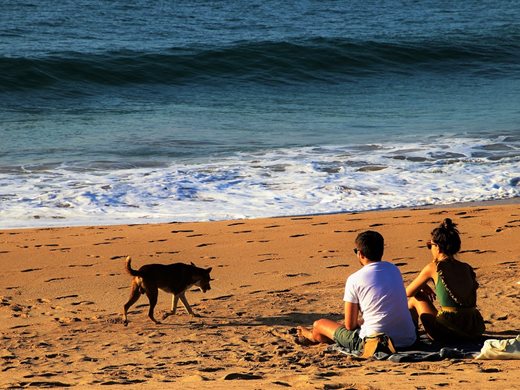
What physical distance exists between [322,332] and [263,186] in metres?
7.14

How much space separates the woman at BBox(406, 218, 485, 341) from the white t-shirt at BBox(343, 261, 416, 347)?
27 cm

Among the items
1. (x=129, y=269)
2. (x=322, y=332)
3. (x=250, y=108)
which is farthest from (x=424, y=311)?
(x=250, y=108)

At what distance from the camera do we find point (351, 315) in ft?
20.4

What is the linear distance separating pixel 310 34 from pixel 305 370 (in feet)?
90.3

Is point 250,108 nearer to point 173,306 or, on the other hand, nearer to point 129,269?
point 173,306

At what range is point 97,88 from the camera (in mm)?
25422

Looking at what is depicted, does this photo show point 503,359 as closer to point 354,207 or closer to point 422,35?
point 354,207

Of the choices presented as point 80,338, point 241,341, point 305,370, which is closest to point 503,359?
point 305,370

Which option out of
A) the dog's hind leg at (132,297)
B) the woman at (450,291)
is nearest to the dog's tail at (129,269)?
the dog's hind leg at (132,297)

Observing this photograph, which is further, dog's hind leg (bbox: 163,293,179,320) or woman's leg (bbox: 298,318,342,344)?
dog's hind leg (bbox: 163,293,179,320)

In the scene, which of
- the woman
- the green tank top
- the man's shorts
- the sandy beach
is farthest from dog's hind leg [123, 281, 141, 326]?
the green tank top

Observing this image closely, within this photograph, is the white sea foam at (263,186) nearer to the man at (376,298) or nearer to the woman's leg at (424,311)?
the woman's leg at (424,311)

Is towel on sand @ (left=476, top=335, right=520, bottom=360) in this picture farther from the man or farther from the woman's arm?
the woman's arm

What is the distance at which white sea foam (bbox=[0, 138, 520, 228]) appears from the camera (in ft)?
39.6
